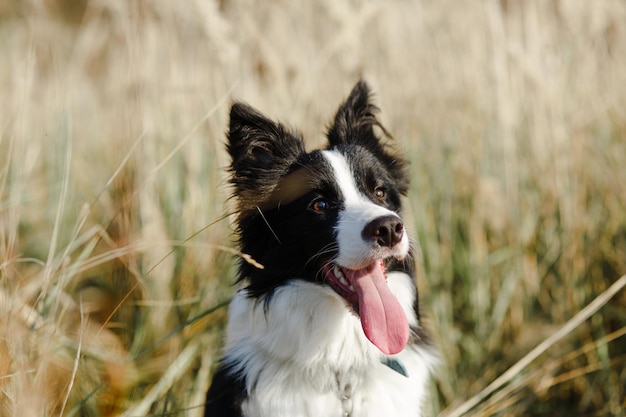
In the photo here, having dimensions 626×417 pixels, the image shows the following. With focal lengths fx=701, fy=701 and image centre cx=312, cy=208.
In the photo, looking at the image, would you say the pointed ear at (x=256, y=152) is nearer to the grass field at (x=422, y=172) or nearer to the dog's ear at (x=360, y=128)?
the dog's ear at (x=360, y=128)

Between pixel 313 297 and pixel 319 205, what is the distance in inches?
15.0

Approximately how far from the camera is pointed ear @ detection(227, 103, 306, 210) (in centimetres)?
291

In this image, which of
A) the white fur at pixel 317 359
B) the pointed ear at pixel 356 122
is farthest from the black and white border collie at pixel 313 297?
the pointed ear at pixel 356 122

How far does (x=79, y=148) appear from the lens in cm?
549

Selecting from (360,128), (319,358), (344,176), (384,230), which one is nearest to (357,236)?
(384,230)

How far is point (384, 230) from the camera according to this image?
2.55 metres

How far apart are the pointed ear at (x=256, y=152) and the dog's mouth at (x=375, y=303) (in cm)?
49

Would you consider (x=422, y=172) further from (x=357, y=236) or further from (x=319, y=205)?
(x=357, y=236)

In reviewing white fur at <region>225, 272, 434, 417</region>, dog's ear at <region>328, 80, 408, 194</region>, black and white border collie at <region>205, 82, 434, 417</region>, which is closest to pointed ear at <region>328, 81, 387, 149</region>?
dog's ear at <region>328, 80, 408, 194</region>

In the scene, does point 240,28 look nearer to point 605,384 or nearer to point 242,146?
point 242,146

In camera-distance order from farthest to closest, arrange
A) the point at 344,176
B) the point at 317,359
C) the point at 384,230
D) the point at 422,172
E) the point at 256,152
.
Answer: the point at 422,172, the point at 256,152, the point at 344,176, the point at 317,359, the point at 384,230

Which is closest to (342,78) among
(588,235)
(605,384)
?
(588,235)

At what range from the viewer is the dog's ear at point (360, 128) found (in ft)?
10.9

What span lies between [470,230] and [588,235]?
2.31 feet
